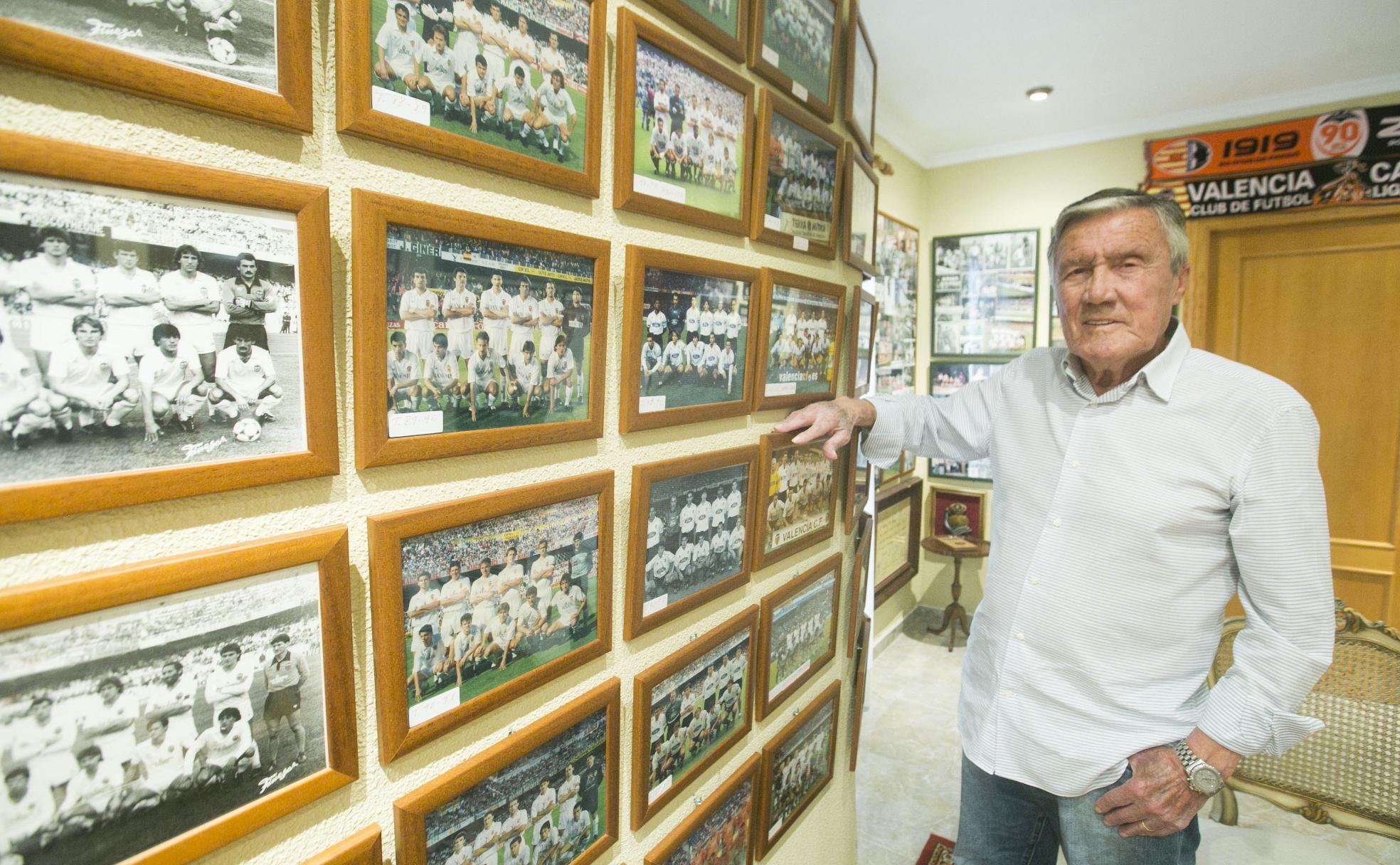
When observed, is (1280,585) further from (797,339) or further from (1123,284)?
(797,339)

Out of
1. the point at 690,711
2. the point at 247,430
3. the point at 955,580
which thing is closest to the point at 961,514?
the point at 955,580

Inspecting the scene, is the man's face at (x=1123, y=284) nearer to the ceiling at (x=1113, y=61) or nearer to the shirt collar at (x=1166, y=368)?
the shirt collar at (x=1166, y=368)

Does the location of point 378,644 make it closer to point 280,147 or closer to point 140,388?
point 140,388

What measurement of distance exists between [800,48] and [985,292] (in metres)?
3.14

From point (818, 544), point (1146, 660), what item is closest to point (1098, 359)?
point (1146, 660)

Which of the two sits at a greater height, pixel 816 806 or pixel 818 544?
pixel 818 544

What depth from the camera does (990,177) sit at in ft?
12.6

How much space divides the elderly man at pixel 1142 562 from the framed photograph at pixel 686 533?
0.18m

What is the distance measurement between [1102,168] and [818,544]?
133 inches

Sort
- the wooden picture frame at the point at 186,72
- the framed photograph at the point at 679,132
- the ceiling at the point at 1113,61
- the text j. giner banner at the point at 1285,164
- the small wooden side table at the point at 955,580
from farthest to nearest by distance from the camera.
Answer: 1. the small wooden side table at the point at 955,580
2. the text j. giner banner at the point at 1285,164
3. the ceiling at the point at 1113,61
4. the framed photograph at the point at 679,132
5. the wooden picture frame at the point at 186,72

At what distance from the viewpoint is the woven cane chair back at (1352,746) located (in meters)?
1.51

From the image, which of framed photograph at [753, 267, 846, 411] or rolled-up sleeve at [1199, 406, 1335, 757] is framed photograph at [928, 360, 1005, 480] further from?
rolled-up sleeve at [1199, 406, 1335, 757]

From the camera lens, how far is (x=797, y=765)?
141 cm

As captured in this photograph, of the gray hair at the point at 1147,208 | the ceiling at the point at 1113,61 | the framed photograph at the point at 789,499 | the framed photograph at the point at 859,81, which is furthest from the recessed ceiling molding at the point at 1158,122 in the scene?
the framed photograph at the point at 789,499
